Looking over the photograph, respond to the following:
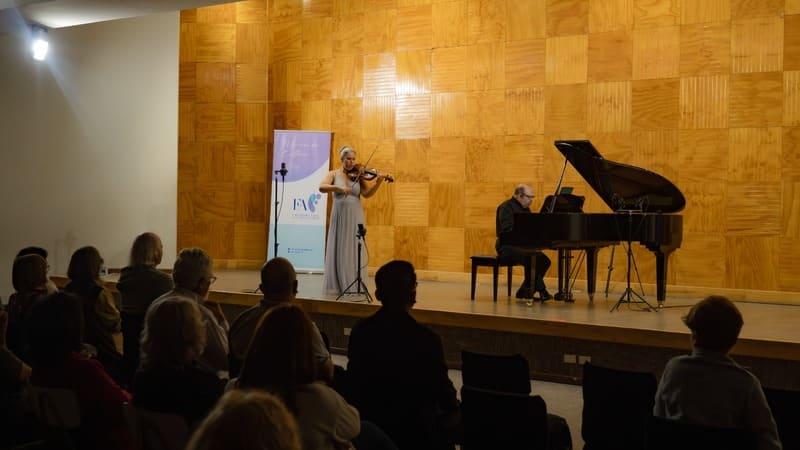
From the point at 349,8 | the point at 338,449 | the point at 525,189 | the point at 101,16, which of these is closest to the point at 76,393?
the point at 338,449

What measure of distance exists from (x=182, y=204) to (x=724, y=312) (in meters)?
9.07

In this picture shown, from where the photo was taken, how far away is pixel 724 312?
280cm

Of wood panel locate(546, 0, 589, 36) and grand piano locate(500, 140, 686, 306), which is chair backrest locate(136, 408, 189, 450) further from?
wood panel locate(546, 0, 589, 36)

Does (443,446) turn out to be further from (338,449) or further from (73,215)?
(73,215)

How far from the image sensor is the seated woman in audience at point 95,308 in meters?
4.25

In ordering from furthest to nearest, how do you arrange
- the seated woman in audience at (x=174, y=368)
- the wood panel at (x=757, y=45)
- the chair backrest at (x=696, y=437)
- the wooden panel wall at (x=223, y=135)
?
1. the wooden panel wall at (x=223, y=135)
2. the wood panel at (x=757, y=45)
3. the seated woman in audience at (x=174, y=368)
4. the chair backrest at (x=696, y=437)

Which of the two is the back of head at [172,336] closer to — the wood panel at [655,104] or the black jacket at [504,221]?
the black jacket at [504,221]

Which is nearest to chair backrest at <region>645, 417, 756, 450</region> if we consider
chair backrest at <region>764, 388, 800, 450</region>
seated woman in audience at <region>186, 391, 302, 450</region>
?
chair backrest at <region>764, 388, 800, 450</region>

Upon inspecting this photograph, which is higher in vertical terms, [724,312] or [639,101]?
[639,101]

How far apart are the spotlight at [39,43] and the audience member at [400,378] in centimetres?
649

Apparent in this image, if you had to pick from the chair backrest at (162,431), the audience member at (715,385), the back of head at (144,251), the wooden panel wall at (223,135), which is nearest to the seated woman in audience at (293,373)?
the chair backrest at (162,431)

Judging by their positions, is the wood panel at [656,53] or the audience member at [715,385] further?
the wood panel at [656,53]

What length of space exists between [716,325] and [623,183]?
434 centimetres

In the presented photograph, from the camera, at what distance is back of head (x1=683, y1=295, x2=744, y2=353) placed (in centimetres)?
278
